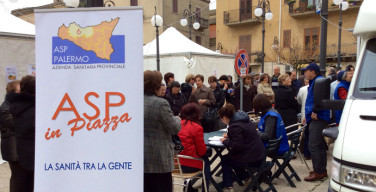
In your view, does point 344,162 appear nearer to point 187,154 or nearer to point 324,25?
point 187,154

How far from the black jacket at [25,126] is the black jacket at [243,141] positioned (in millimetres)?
2271

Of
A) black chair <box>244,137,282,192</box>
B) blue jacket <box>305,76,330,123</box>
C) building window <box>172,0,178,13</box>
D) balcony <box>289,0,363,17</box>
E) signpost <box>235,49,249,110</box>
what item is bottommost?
black chair <box>244,137,282,192</box>

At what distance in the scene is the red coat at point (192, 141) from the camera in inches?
154

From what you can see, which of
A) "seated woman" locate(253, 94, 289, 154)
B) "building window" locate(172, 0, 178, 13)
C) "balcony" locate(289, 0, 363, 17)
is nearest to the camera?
"seated woman" locate(253, 94, 289, 154)

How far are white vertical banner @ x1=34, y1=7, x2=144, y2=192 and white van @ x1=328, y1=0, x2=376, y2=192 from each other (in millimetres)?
1656

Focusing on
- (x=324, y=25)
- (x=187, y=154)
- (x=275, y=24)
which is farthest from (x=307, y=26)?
(x=187, y=154)

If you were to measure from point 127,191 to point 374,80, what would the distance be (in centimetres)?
248

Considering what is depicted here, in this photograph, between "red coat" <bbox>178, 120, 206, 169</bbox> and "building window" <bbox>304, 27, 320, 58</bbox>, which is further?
"building window" <bbox>304, 27, 320, 58</bbox>

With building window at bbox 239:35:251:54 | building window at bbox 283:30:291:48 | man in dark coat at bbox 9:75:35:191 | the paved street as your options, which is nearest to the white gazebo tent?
the paved street

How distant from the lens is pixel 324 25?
7324 millimetres

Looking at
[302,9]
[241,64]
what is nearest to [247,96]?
[241,64]

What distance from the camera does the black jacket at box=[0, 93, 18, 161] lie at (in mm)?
3600

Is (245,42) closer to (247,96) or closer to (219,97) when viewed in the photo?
(247,96)

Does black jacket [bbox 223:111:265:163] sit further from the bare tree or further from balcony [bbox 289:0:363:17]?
balcony [bbox 289:0:363:17]
